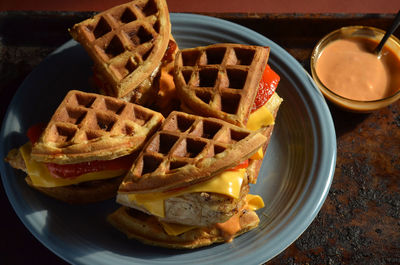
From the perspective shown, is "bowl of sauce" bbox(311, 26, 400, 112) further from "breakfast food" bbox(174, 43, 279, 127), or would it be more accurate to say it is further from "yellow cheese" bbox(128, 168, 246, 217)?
"yellow cheese" bbox(128, 168, 246, 217)

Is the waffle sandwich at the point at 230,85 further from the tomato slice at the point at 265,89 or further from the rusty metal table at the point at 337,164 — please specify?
the rusty metal table at the point at 337,164

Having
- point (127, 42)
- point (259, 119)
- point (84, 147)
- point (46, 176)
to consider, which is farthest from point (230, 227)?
point (127, 42)

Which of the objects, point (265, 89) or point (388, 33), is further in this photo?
point (388, 33)

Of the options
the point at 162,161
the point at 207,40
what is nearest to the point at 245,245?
the point at 162,161

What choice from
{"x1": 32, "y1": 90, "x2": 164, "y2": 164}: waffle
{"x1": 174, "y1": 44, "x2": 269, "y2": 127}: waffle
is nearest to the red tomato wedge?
{"x1": 32, "y1": 90, "x2": 164, "y2": 164}: waffle

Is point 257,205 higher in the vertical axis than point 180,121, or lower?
lower

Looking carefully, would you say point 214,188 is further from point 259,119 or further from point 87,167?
point 87,167

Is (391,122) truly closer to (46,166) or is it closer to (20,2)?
(46,166)
